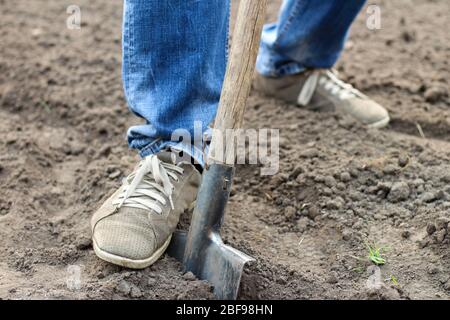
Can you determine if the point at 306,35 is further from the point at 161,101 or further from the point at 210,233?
the point at 210,233

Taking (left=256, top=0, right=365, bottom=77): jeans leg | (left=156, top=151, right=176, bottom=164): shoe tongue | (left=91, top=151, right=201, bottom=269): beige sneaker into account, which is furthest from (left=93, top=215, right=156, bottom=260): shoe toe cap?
(left=256, top=0, right=365, bottom=77): jeans leg

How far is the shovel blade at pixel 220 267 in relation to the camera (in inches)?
71.7

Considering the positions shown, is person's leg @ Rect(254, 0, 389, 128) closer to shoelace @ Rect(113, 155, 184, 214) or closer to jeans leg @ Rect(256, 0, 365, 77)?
jeans leg @ Rect(256, 0, 365, 77)

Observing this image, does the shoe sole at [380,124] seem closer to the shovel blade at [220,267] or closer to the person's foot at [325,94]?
the person's foot at [325,94]

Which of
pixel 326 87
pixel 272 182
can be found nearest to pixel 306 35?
pixel 326 87

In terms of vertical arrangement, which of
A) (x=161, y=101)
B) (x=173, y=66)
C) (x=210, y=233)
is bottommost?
(x=210, y=233)

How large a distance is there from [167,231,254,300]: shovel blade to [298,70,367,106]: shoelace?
1.31 meters

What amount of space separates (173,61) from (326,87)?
115cm

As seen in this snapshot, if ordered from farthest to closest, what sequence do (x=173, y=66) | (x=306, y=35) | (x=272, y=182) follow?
(x=306, y=35) < (x=272, y=182) < (x=173, y=66)

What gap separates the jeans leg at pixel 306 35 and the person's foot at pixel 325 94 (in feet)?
0.17

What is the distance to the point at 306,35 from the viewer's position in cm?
291

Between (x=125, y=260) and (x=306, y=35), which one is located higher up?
(x=306, y=35)

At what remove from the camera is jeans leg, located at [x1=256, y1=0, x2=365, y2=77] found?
285 cm

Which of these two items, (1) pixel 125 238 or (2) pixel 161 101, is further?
(2) pixel 161 101
